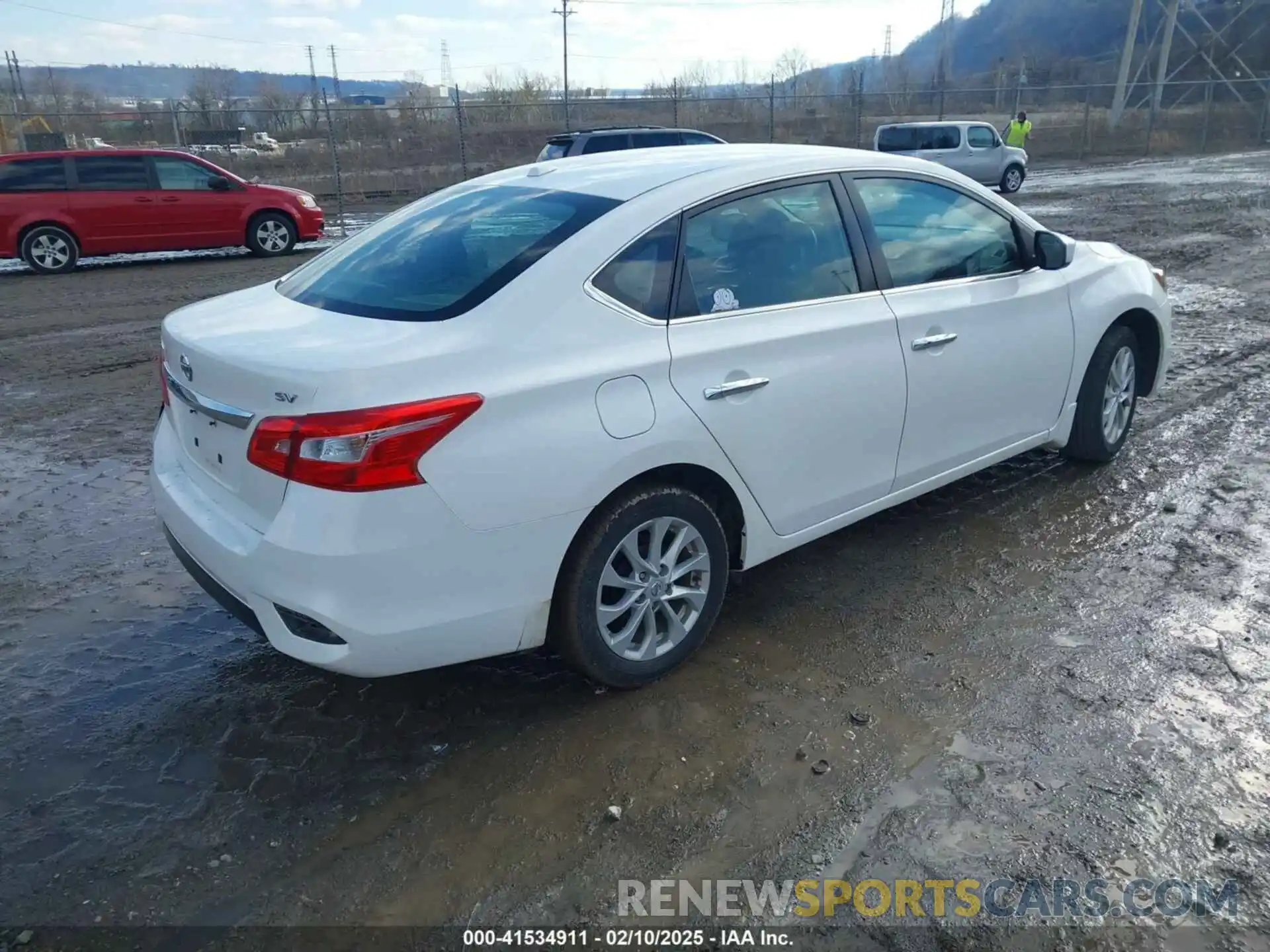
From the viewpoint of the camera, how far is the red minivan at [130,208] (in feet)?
41.5

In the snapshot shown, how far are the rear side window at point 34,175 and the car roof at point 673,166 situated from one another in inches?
448

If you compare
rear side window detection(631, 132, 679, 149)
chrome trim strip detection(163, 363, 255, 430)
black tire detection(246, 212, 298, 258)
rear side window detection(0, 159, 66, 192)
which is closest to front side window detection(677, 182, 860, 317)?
chrome trim strip detection(163, 363, 255, 430)

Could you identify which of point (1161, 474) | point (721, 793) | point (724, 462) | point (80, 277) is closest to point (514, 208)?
point (724, 462)

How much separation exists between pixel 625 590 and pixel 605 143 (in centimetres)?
1382

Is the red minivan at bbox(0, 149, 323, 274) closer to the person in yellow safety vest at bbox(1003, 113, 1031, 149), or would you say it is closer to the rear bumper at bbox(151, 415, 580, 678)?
the rear bumper at bbox(151, 415, 580, 678)

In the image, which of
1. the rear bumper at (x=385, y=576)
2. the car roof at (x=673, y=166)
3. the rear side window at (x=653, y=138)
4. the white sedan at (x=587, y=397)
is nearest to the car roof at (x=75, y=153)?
the rear side window at (x=653, y=138)

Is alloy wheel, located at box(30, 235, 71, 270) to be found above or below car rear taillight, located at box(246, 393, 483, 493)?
below

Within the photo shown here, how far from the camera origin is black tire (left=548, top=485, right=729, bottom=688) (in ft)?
10.1

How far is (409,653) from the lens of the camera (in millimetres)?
2854

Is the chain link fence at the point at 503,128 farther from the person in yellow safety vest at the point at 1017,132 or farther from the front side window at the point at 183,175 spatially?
the front side window at the point at 183,175

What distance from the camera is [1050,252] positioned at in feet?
14.9

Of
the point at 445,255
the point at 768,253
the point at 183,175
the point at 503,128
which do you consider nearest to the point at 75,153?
the point at 183,175

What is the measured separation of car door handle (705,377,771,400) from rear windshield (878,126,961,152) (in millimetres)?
21305

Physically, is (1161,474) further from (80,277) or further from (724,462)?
(80,277)
